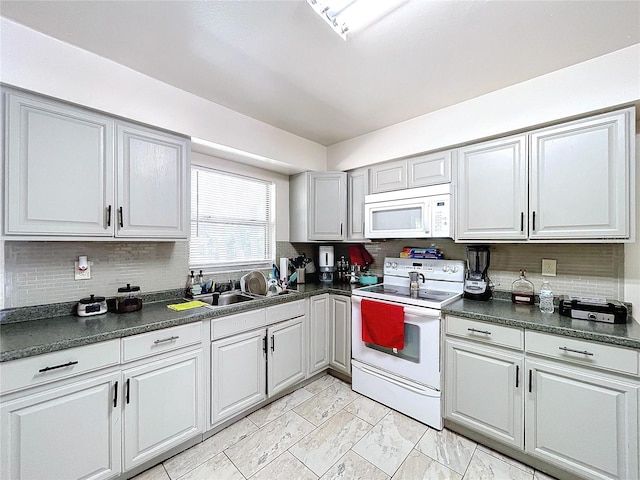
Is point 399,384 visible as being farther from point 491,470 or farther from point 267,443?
point 267,443

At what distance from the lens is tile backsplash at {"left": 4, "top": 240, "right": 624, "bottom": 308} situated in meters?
1.69

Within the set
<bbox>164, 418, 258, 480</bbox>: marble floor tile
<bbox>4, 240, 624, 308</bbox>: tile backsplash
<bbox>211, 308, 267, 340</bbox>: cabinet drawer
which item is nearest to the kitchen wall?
<bbox>4, 240, 624, 308</bbox>: tile backsplash

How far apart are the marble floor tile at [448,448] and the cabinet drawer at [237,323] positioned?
1.41 meters

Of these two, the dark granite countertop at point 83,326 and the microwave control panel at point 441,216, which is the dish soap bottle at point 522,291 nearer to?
the microwave control panel at point 441,216

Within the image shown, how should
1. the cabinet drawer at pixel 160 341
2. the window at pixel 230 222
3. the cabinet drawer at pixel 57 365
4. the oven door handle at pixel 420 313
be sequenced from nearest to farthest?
the cabinet drawer at pixel 57 365, the cabinet drawer at pixel 160 341, the oven door handle at pixel 420 313, the window at pixel 230 222

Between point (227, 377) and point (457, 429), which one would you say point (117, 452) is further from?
point (457, 429)

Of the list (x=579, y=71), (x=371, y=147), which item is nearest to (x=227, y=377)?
(x=371, y=147)

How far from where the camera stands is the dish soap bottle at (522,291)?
2.11 metres

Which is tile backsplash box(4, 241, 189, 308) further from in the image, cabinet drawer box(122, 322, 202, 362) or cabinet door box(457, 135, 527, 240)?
cabinet door box(457, 135, 527, 240)

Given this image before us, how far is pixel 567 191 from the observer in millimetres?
1805

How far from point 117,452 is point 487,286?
272 centimetres

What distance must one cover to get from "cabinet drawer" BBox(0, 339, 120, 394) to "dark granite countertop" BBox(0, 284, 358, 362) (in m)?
0.03

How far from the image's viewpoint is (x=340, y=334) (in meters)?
2.71

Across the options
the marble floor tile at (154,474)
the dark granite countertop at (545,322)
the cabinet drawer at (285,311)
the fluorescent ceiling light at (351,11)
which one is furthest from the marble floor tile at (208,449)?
the fluorescent ceiling light at (351,11)
